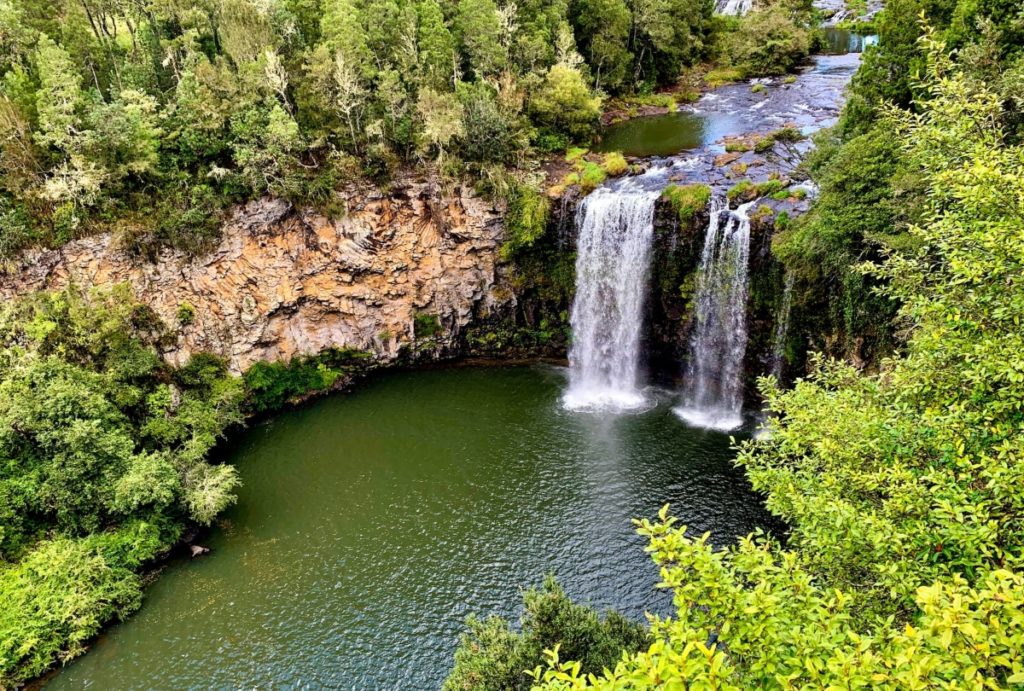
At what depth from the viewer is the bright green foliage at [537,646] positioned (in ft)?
40.1

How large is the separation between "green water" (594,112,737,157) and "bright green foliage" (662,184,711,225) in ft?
23.3

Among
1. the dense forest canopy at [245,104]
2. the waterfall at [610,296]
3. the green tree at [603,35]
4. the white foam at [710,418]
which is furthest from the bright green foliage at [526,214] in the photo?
the green tree at [603,35]

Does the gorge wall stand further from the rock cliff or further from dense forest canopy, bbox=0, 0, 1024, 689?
dense forest canopy, bbox=0, 0, 1024, 689

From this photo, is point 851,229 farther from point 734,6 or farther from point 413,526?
point 734,6

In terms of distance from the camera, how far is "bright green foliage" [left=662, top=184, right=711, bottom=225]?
2698 centimetres

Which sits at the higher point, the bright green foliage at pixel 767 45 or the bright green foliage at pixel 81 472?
the bright green foliage at pixel 767 45

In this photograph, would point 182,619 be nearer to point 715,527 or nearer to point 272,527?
point 272,527

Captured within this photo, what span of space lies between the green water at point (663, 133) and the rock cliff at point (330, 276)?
425 inches

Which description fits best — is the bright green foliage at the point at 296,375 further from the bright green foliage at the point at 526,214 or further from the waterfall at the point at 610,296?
the waterfall at the point at 610,296

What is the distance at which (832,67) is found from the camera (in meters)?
46.7

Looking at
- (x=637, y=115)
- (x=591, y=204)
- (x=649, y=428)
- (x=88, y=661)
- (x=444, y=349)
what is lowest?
(x=88, y=661)

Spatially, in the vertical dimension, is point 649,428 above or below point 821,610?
below

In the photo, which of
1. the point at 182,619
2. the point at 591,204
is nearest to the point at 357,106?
the point at 591,204

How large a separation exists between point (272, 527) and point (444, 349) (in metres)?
13.1
